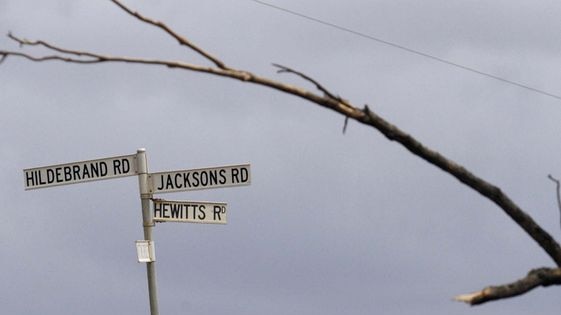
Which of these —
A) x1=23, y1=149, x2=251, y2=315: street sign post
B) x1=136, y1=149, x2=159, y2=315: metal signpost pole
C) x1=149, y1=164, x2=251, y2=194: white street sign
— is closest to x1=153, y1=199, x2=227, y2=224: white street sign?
x1=23, y1=149, x2=251, y2=315: street sign post

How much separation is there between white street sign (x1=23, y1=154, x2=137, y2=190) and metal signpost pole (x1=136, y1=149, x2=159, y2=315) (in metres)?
0.32

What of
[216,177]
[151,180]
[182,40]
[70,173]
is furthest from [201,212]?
[182,40]

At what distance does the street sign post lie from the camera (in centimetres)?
1404

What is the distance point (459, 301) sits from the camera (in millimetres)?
3678

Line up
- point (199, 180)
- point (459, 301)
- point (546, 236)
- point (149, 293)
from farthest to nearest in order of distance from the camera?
1. point (149, 293)
2. point (199, 180)
3. point (546, 236)
4. point (459, 301)

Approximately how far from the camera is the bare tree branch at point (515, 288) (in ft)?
12.0

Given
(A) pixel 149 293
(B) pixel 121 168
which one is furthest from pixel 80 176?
(A) pixel 149 293

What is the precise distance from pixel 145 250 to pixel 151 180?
3.04 feet

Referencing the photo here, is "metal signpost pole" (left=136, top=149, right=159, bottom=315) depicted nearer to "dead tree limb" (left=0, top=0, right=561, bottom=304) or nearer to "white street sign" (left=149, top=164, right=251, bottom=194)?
"white street sign" (left=149, top=164, right=251, bottom=194)

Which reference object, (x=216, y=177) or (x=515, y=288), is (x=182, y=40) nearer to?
(x=515, y=288)

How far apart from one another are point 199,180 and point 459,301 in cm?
1046

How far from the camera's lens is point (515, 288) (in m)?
3.70

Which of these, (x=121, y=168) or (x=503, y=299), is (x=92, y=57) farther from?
(x=121, y=168)

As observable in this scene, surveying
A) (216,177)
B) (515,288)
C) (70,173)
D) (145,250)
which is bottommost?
(515,288)
